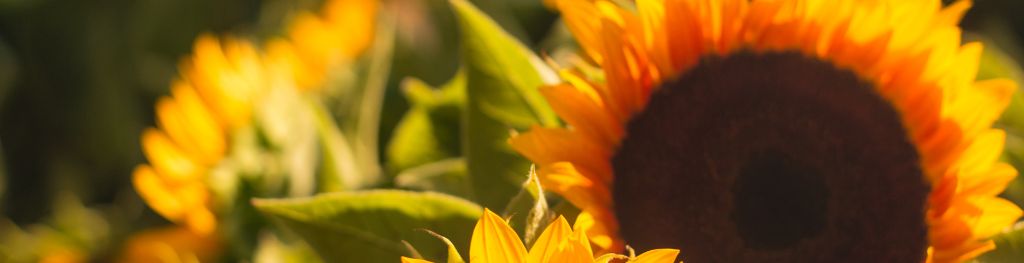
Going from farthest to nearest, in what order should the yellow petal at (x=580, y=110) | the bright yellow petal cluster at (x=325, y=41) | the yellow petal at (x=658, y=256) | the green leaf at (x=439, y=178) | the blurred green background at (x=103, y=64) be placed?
the blurred green background at (x=103, y=64), the bright yellow petal cluster at (x=325, y=41), the green leaf at (x=439, y=178), the yellow petal at (x=580, y=110), the yellow petal at (x=658, y=256)

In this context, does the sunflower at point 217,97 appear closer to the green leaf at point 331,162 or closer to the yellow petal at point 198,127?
the yellow petal at point 198,127

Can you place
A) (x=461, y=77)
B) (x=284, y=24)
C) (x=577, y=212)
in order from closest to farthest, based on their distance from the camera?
1. (x=577, y=212)
2. (x=461, y=77)
3. (x=284, y=24)

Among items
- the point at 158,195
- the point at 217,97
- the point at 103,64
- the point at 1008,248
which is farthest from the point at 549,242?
the point at 103,64

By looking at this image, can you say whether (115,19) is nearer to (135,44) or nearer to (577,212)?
(135,44)

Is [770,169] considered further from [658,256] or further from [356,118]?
[356,118]

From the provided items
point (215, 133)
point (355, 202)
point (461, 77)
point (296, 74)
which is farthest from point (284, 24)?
point (355, 202)

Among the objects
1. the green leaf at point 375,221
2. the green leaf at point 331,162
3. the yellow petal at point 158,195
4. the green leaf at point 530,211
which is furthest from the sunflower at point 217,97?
the green leaf at point 530,211
